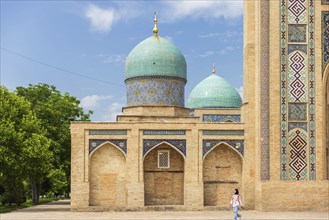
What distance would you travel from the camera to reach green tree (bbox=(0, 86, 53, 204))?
59.1ft

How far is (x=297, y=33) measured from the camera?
18.5 metres

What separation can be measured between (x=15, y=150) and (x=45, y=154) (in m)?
1.15

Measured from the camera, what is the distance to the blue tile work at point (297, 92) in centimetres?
1808

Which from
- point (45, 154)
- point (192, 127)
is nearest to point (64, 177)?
point (45, 154)

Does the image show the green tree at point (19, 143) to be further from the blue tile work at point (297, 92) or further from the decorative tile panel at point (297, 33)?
the decorative tile panel at point (297, 33)

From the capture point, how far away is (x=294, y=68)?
60.2 feet

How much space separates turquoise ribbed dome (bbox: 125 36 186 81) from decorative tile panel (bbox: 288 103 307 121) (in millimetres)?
6539

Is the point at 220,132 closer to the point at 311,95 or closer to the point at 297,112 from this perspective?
the point at 297,112

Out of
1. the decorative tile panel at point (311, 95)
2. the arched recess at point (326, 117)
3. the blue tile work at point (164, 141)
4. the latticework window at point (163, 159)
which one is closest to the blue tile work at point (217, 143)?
the blue tile work at point (164, 141)

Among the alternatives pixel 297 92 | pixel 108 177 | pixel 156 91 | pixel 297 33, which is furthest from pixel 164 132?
pixel 297 33

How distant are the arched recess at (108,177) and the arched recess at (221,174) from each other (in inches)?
122

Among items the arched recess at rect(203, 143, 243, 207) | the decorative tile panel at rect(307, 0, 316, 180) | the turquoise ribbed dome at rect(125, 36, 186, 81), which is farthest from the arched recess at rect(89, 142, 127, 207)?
the decorative tile panel at rect(307, 0, 316, 180)

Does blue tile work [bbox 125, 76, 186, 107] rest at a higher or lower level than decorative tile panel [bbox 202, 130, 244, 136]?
higher

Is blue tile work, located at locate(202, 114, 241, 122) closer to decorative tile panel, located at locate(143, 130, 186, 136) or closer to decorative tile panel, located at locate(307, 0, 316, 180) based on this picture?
decorative tile panel, located at locate(143, 130, 186, 136)
